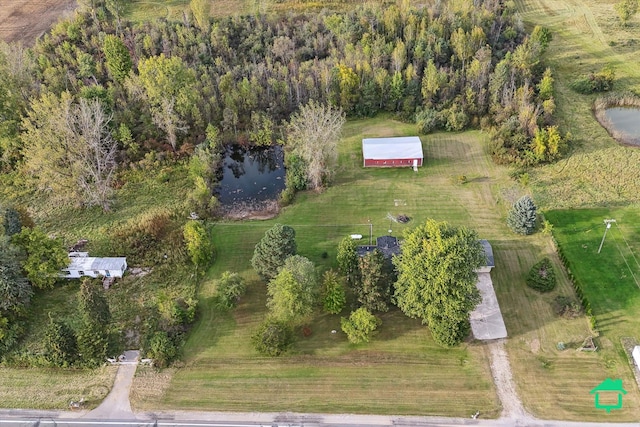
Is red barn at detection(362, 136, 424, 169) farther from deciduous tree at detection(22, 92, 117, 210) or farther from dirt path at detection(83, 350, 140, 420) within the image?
dirt path at detection(83, 350, 140, 420)

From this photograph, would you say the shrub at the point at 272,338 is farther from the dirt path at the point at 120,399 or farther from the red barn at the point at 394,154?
the red barn at the point at 394,154

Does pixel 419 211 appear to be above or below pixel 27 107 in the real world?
below

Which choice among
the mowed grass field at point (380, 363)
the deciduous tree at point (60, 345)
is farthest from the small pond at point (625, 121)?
the deciduous tree at point (60, 345)

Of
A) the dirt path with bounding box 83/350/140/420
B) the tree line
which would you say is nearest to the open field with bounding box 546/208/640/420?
the tree line

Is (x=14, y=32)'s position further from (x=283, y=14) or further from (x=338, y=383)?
(x=338, y=383)

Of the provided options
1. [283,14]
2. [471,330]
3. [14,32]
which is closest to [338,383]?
[471,330]

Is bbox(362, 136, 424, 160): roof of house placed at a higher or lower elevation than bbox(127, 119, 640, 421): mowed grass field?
higher
